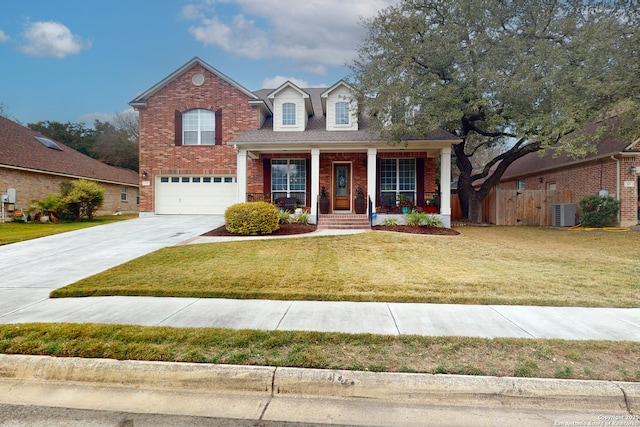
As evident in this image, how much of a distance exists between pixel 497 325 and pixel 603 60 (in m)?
11.5

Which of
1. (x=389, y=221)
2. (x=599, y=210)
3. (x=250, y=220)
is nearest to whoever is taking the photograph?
(x=250, y=220)

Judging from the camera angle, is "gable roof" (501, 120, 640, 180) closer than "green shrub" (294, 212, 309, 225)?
No

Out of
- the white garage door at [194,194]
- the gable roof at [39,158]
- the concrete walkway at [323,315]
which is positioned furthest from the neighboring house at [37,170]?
the concrete walkway at [323,315]

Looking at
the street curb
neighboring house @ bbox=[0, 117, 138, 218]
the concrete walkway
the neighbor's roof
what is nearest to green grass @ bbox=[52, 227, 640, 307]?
the concrete walkway

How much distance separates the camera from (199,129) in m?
16.5

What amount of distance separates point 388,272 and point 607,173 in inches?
575

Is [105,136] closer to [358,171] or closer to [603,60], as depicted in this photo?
[358,171]

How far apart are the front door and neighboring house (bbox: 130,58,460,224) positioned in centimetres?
5

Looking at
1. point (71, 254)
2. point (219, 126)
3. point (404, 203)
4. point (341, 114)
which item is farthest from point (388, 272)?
point (219, 126)

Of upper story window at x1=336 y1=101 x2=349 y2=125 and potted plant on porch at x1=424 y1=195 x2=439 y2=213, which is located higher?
upper story window at x1=336 y1=101 x2=349 y2=125

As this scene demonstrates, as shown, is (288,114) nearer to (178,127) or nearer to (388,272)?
(178,127)

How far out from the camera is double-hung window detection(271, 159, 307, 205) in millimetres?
15617

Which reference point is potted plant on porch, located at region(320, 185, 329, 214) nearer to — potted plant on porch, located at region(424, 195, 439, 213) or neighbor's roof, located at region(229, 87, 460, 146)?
neighbor's roof, located at region(229, 87, 460, 146)

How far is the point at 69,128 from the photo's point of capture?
38.1 metres
